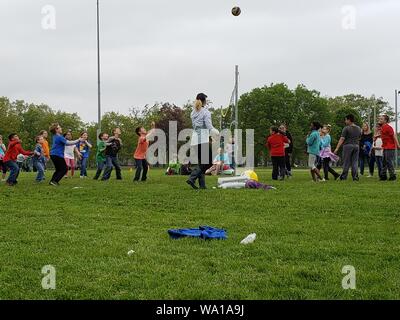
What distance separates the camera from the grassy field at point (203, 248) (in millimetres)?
4566

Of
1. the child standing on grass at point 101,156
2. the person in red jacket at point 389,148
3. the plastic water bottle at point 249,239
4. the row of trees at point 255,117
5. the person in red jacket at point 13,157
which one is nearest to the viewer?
the plastic water bottle at point 249,239

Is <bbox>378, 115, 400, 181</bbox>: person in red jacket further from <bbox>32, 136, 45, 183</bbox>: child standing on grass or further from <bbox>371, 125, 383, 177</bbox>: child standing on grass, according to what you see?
<bbox>32, 136, 45, 183</bbox>: child standing on grass

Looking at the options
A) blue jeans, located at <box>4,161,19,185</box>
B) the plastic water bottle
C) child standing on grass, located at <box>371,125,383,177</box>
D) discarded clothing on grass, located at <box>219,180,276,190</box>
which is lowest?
the plastic water bottle

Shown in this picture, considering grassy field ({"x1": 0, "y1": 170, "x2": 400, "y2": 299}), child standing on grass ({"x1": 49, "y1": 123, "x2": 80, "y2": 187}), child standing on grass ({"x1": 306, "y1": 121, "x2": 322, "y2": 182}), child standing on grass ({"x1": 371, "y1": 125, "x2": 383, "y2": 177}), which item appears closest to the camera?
grassy field ({"x1": 0, "y1": 170, "x2": 400, "y2": 299})

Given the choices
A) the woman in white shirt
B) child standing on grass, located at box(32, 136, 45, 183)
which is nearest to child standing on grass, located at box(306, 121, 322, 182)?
the woman in white shirt

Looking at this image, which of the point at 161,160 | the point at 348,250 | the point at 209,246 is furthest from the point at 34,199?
the point at 161,160

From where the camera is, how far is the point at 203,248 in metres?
6.10

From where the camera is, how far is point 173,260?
18.3ft

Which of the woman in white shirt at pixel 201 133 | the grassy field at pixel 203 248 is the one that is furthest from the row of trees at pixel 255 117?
the grassy field at pixel 203 248

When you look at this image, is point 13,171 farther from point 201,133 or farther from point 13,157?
point 201,133

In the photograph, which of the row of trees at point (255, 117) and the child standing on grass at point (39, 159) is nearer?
the child standing on grass at point (39, 159)

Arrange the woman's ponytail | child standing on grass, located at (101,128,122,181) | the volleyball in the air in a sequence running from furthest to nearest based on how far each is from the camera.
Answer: the volleyball in the air, child standing on grass, located at (101,128,122,181), the woman's ponytail

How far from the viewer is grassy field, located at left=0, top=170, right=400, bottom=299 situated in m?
4.57

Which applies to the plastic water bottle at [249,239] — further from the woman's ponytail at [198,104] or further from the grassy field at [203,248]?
the woman's ponytail at [198,104]
